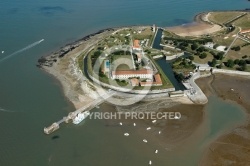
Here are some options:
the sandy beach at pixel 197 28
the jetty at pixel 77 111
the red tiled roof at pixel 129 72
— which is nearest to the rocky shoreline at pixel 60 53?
the red tiled roof at pixel 129 72

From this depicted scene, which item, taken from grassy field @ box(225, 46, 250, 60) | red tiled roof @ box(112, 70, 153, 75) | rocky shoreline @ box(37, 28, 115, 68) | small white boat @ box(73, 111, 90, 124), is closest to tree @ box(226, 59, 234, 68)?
grassy field @ box(225, 46, 250, 60)

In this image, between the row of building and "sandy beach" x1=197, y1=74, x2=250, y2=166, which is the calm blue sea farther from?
the row of building

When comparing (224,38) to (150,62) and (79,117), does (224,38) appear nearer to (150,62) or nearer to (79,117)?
(150,62)

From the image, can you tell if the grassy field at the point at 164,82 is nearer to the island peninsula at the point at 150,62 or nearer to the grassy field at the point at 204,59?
the island peninsula at the point at 150,62

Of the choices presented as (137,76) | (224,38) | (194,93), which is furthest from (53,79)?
(224,38)

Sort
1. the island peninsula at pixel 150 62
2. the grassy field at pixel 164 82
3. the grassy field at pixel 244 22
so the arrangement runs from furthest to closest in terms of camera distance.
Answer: the grassy field at pixel 244 22 → the grassy field at pixel 164 82 → the island peninsula at pixel 150 62

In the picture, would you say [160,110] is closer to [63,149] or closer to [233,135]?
[233,135]

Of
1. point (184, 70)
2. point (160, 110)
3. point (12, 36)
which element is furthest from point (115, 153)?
point (12, 36)
